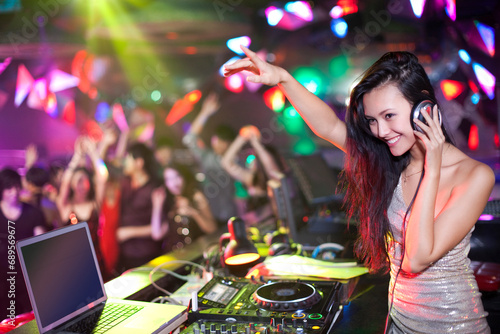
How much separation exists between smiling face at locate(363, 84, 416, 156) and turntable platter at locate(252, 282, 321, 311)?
1.60 ft

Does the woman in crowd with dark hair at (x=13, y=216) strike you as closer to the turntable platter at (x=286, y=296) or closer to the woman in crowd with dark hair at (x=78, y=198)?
the woman in crowd with dark hair at (x=78, y=198)

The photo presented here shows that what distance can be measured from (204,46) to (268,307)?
17.6 ft

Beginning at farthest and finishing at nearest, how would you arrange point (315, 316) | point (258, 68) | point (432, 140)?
point (258, 68), point (315, 316), point (432, 140)

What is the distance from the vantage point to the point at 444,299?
3.73ft

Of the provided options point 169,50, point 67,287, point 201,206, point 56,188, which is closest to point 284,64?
point 169,50

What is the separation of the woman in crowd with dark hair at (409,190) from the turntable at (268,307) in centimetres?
22

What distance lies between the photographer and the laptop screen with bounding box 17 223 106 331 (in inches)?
41.8

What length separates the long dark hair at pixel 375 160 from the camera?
1157 mm

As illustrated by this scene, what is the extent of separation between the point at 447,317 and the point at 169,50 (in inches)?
221

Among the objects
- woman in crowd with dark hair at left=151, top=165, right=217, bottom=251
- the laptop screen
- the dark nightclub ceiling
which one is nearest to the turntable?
the laptop screen

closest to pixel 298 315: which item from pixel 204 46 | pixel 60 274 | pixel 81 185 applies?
pixel 60 274

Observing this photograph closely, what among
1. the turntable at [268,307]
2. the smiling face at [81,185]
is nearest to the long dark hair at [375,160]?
the turntable at [268,307]

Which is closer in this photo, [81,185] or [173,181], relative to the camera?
[81,185]

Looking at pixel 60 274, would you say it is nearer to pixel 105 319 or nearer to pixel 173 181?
pixel 105 319
